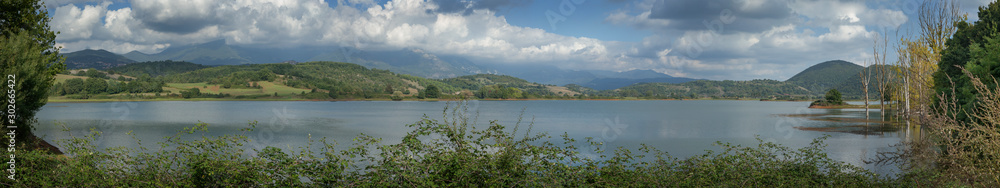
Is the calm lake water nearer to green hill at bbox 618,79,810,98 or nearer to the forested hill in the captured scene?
the forested hill

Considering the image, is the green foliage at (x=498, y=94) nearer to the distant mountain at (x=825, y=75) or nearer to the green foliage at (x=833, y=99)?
the green foliage at (x=833, y=99)

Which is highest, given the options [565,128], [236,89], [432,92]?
[236,89]

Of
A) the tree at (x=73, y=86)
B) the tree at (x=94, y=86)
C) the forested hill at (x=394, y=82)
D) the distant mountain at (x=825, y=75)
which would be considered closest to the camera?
the tree at (x=73, y=86)

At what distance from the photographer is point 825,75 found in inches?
6432

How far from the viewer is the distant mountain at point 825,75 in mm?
152125

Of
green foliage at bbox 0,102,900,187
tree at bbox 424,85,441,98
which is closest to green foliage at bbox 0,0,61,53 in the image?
green foliage at bbox 0,102,900,187

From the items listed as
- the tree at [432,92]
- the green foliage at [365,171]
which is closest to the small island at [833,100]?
the green foliage at [365,171]

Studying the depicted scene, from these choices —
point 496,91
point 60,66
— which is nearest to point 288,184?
point 60,66

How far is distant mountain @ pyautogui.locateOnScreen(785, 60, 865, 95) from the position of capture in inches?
5989

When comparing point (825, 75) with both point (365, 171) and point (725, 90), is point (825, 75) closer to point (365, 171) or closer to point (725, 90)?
point (725, 90)

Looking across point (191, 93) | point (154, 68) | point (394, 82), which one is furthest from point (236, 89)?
point (154, 68)

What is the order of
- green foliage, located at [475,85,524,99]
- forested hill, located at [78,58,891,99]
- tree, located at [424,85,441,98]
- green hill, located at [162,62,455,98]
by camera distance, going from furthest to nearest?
1. green foliage, located at [475,85,524,99]
2. tree, located at [424,85,441,98]
3. forested hill, located at [78,58,891,99]
4. green hill, located at [162,62,455,98]

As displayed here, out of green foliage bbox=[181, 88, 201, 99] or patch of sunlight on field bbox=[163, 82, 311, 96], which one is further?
patch of sunlight on field bbox=[163, 82, 311, 96]

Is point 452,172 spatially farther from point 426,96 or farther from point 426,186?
point 426,96
